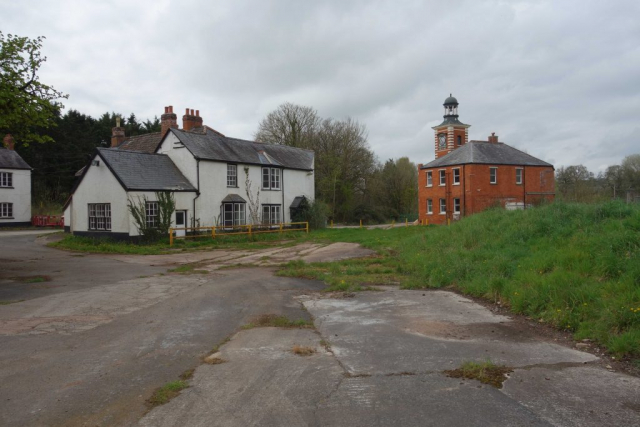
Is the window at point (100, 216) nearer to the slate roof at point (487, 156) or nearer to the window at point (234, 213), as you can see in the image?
the window at point (234, 213)

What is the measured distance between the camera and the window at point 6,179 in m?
44.3

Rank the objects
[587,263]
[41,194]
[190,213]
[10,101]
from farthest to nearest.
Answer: [41,194] → [190,213] → [10,101] → [587,263]

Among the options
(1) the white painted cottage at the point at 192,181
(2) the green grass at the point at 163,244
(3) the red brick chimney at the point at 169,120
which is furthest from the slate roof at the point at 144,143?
(2) the green grass at the point at 163,244

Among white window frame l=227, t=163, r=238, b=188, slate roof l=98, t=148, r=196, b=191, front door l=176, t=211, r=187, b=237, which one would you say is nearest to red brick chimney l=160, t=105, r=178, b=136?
slate roof l=98, t=148, r=196, b=191

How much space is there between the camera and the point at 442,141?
5659 cm

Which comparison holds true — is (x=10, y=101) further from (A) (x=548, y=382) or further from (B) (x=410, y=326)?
(A) (x=548, y=382)

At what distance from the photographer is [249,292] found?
1184 centimetres

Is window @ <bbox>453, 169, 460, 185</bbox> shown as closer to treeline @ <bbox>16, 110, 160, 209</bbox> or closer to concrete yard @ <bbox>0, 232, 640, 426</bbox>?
concrete yard @ <bbox>0, 232, 640, 426</bbox>

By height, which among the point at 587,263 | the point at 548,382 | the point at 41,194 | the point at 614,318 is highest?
the point at 41,194

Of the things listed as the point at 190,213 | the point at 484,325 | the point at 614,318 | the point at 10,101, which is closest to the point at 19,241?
the point at 190,213

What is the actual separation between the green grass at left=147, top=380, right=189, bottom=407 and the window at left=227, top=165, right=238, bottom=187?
27942 millimetres

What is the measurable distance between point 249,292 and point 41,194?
50.5 m

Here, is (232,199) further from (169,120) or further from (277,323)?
(277,323)

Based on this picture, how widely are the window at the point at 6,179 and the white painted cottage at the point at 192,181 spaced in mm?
14238
